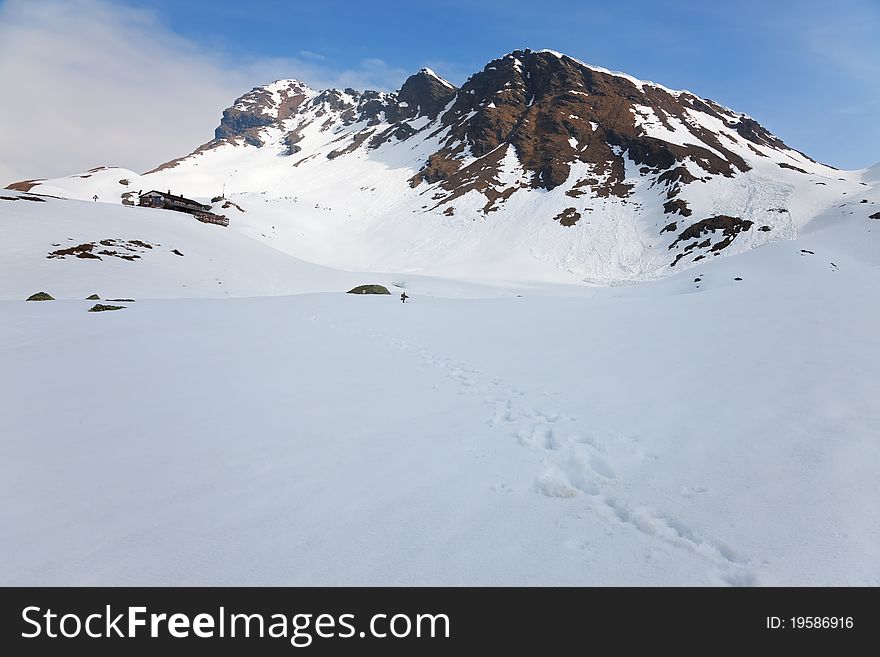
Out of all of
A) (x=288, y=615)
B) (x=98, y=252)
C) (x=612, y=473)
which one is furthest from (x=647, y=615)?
(x=98, y=252)

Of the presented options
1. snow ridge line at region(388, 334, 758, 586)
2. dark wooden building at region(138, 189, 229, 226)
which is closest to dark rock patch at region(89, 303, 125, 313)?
snow ridge line at region(388, 334, 758, 586)

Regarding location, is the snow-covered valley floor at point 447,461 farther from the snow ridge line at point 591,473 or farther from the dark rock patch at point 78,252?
the dark rock patch at point 78,252

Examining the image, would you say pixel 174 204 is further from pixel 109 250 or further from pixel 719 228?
pixel 719 228

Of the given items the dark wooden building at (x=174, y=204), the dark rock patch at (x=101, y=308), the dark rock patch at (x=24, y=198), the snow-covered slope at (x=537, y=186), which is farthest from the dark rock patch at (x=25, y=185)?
the dark rock patch at (x=101, y=308)

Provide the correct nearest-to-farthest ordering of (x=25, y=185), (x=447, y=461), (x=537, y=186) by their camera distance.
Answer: (x=447, y=461) → (x=537, y=186) → (x=25, y=185)

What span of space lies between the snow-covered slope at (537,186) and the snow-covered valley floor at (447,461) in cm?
4734

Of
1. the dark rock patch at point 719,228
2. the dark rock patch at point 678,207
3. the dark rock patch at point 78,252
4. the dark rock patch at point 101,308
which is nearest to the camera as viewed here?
the dark rock patch at point 101,308

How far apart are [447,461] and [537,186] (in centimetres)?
8563

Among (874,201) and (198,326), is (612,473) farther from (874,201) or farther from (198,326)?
(874,201)

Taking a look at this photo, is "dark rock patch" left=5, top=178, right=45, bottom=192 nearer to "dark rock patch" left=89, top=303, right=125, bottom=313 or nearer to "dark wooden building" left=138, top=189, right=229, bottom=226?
"dark wooden building" left=138, top=189, right=229, bottom=226

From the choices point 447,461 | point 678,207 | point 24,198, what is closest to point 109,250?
point 24,198

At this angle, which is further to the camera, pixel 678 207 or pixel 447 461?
pixel 678 207

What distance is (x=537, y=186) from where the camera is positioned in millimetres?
82688

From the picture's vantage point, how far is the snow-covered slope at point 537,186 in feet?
196
